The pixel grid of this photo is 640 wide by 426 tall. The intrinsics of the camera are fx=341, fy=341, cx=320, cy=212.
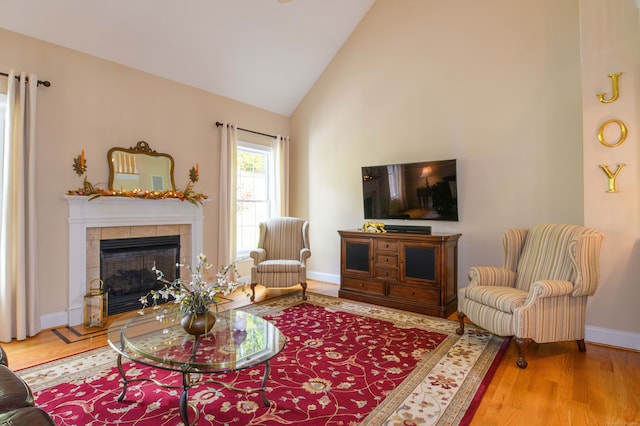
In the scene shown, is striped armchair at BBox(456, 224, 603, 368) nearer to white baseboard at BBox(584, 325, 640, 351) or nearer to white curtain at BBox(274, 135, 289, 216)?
white baseboard at BBox(584, 325, 640, 351)

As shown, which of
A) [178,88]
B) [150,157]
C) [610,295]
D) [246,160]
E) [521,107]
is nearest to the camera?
[610,295]

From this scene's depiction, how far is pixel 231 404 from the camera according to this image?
2.08 metres

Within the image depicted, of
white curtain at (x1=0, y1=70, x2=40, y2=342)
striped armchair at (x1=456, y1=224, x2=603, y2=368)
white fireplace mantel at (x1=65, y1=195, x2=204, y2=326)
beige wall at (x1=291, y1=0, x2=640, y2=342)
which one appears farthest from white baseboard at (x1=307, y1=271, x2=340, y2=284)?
white curtain at (x1=0, y1=70, x2=40, y2=342)

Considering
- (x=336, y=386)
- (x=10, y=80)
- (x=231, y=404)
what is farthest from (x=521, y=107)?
(x=10, y=80)

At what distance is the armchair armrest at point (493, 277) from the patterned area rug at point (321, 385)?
0.51m

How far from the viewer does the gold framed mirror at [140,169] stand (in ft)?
13.0

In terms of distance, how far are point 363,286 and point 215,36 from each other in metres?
3.74

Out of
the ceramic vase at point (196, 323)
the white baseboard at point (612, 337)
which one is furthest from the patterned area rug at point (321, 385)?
the white baseboard at point (612, 337)

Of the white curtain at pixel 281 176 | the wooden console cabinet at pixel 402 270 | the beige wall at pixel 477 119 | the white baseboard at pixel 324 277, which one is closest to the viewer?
the beige wall at pixel 477 119

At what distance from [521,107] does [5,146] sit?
5.32 meters

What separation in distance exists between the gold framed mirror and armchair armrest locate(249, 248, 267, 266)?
1.32 m

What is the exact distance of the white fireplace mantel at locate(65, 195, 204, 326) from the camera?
360cm

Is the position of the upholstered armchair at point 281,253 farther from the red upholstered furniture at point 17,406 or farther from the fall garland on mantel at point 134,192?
the red upholstered furniture at point 17,406

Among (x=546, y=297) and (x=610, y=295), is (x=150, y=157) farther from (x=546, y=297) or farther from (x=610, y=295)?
(x=610, y=295)
